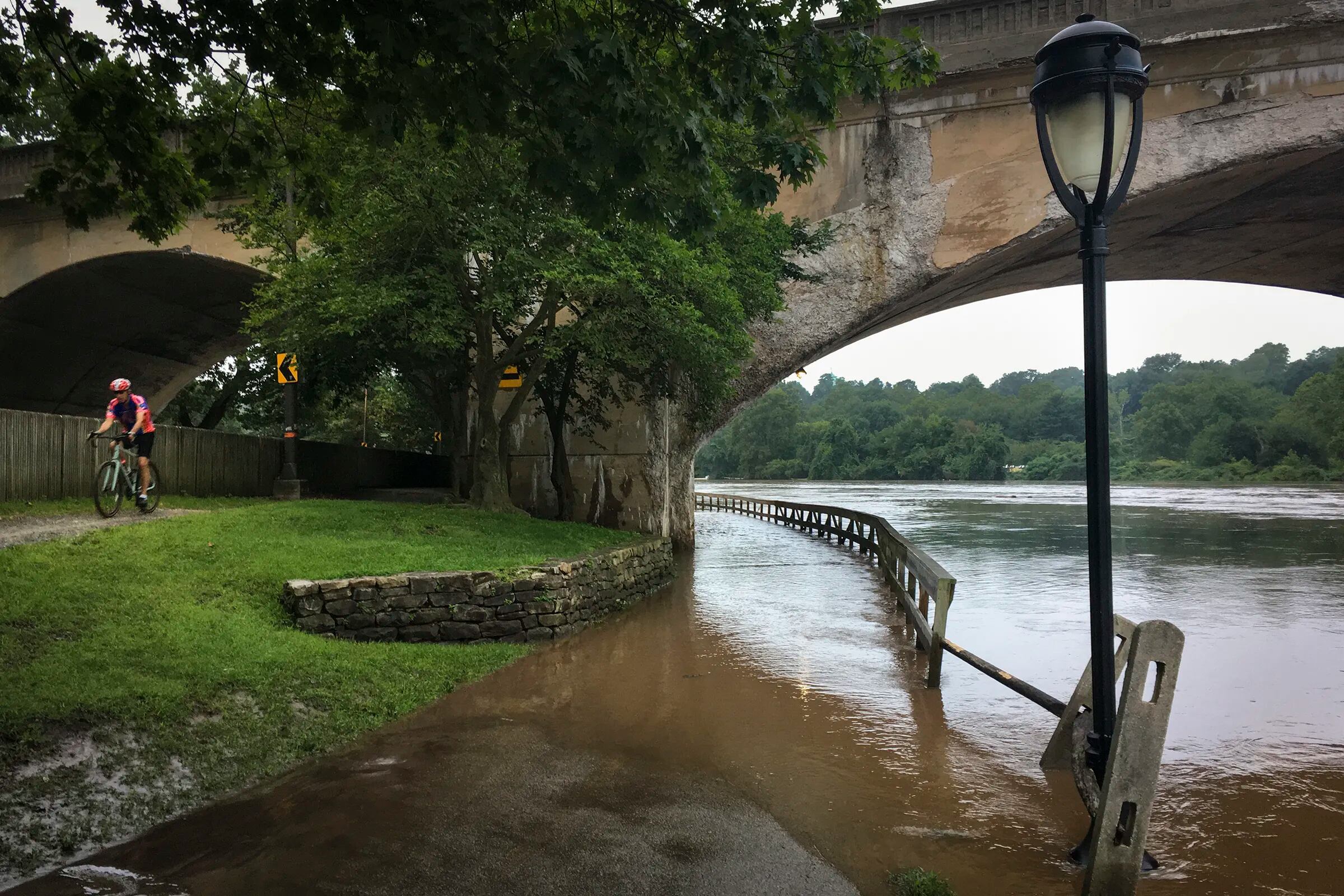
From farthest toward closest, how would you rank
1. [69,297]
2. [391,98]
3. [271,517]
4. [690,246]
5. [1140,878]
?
[69,297]
[690,246]
[271,517]
[391,98]
[1140,878]

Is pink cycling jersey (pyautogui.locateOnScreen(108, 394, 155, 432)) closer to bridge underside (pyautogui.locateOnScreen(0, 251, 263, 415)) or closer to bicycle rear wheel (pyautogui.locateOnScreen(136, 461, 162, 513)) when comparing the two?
bicycle rear wheel (pyautogui.locateOnScreen(136, 461, 162, 513))

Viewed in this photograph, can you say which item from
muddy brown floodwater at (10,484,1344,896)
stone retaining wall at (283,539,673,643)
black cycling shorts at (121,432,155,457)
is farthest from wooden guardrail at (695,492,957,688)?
black cycling shorts at (121,432,155,457)

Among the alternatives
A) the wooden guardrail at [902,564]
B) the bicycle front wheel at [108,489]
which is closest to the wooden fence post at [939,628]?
the wooden guardrail at [902,564]

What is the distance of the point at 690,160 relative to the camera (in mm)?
5078

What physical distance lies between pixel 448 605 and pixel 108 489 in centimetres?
595

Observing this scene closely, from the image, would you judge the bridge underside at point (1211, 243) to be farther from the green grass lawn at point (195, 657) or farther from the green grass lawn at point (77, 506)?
the green grass lawn at point (195, 657)

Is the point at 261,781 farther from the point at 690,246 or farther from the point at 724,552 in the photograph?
the point at 724,552

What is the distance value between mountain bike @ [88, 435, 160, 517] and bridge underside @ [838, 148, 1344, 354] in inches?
479

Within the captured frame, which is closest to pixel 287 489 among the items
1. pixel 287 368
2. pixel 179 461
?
pixel 179 461

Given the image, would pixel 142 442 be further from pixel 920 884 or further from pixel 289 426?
pixel 920 884

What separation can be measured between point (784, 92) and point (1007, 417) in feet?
413

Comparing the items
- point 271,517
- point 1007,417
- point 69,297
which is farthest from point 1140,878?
→ point 1007,417

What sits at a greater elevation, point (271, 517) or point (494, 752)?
point (271, 517)

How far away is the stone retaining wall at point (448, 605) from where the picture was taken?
881 centimetres
